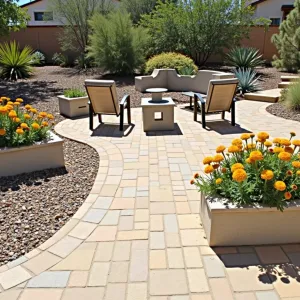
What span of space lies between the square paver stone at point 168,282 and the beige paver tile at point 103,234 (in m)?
0.51

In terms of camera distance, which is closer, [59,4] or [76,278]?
[76,278]

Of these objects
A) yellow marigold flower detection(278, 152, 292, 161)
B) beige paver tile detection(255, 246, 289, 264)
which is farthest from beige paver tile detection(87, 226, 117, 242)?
yellow marigold flower detection(278, 152, 292, 161)

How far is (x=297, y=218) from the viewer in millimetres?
2150

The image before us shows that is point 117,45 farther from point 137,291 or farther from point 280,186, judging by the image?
point 137,291

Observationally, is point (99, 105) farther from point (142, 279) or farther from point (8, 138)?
point (142, 279)

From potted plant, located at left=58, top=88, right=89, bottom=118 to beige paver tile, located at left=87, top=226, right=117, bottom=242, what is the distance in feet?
13.9

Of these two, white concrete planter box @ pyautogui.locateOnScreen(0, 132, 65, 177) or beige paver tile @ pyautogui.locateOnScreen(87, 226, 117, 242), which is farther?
white concrete planter box @ pyautogui.locateOnScreen(0, 132, 65, 177)

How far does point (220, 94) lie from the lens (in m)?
5.14

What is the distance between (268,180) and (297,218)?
358 millimetres

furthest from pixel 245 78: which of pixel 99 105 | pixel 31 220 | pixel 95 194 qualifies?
pixel 31 220

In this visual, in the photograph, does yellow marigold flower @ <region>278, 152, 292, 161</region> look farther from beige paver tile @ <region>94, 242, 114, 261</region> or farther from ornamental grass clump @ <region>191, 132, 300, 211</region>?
beige paver tile @ <region>94, 242, 114, 261</region>

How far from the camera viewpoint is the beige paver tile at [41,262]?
200 cm

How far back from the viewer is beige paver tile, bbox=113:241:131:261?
2096mm

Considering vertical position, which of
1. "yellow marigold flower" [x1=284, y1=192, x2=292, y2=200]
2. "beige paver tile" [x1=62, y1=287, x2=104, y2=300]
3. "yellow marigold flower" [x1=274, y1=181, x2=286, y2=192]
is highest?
"yellow marigold flower" [x1=274, y1=181, x2=286, y2=192]
